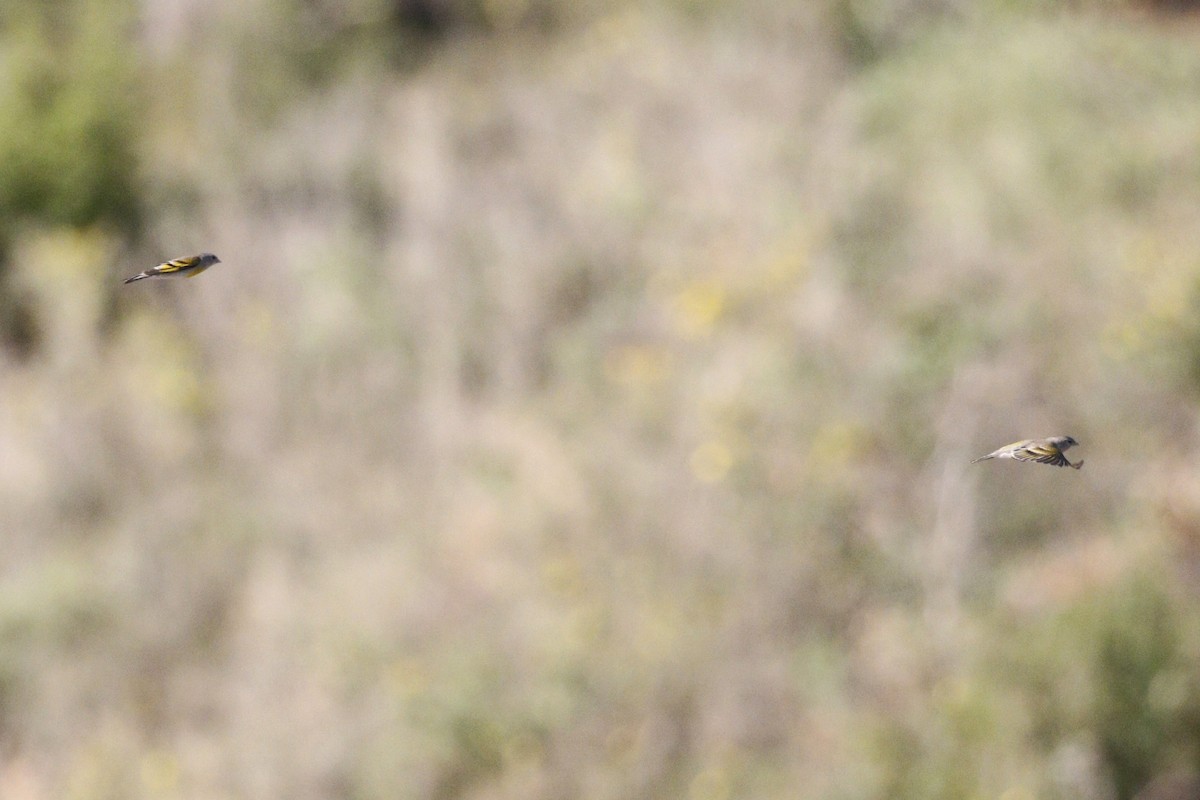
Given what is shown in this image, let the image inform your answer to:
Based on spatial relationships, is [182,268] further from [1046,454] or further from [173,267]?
[1046,454]

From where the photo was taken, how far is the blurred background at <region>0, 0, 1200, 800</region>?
4078 mm

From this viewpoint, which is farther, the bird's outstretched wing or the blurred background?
the blurred background

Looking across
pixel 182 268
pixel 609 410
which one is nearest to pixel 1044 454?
pixel 182 268

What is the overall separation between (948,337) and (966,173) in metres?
1.71

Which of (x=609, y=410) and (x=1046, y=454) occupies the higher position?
(x=1046, y=454)

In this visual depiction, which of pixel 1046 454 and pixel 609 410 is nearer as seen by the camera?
pixel 1046 454

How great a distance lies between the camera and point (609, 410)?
18.1ft

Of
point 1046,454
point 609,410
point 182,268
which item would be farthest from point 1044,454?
point 609,410

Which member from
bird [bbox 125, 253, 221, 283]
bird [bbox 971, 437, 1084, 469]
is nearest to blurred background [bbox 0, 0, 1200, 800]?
bird [bbox 971, 437, 1084, 469]

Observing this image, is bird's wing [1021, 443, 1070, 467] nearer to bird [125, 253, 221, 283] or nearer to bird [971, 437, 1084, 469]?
bird [971, 437, 1084, 469]

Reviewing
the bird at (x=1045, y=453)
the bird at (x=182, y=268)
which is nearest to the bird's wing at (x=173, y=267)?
the bird at (x=182, y=268)

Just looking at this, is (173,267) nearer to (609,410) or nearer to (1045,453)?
(1045,453)

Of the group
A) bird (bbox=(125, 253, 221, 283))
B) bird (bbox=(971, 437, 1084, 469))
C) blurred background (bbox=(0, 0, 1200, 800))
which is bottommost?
blurred background (bbox=(0, 0, 1200, 800))

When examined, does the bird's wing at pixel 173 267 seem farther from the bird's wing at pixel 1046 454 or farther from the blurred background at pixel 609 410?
the blurred background at pixel 609 410
